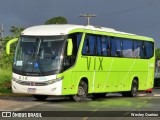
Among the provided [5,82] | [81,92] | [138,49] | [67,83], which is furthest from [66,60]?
[5,82]

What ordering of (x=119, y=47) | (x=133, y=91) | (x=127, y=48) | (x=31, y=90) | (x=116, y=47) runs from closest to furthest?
(x=31, y=90)
(x=116, y=47)
(x=119, y=47)
(x=127, y=48)
(x=133, y=91)

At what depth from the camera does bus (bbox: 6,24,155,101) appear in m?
22.2

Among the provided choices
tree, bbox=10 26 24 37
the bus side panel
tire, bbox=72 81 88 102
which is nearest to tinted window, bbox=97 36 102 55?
tire, bbox=72 81 88 102

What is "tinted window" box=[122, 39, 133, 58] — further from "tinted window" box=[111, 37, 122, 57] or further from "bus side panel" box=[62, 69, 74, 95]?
"bus side panel" box=[62, 69, 74, 95]

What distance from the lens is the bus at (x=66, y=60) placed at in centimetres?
2223

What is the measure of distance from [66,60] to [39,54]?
1148 millimetres

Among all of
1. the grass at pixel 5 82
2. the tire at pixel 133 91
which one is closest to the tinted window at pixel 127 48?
the tire at pixel 133 91

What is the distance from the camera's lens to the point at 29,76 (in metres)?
22.5

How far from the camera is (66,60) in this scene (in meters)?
22.6

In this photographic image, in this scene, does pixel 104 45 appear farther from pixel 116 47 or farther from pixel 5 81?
pixel 5 81

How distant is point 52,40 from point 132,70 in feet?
26.9

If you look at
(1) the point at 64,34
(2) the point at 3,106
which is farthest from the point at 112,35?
(2) the point at 3,106

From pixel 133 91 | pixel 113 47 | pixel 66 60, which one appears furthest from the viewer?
pixel 133 91

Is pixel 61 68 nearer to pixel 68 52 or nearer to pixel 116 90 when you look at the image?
pixel 68 52
